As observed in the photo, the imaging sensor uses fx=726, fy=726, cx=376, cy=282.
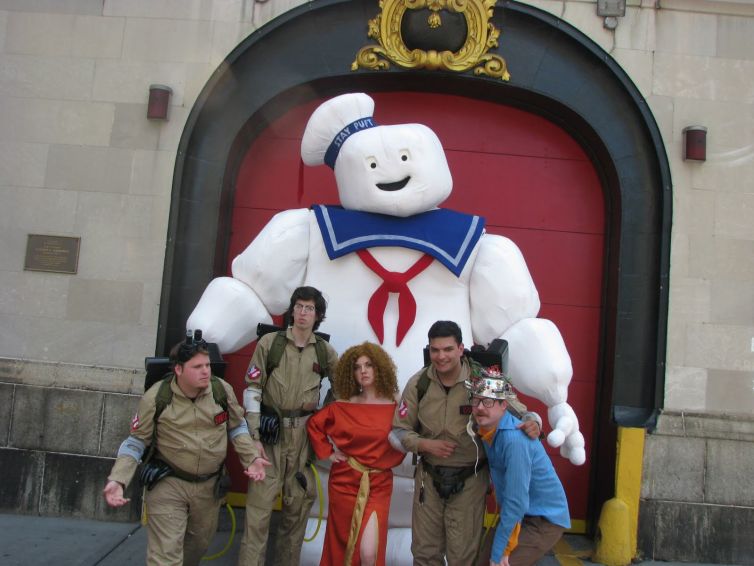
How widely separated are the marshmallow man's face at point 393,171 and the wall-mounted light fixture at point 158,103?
1.68m

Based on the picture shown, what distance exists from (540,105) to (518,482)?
308cm

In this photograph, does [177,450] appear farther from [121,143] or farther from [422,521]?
[121,143]

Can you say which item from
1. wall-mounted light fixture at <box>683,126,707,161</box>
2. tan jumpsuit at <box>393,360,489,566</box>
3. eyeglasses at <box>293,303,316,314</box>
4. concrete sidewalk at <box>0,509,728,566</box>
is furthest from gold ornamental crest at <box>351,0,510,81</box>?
concrete sidewalk at <box>0,509,728,566</box>

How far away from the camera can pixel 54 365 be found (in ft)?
15.3

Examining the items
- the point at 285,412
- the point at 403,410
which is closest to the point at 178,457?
the point at 285,412

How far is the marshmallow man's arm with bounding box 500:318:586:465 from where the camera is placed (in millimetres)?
3377

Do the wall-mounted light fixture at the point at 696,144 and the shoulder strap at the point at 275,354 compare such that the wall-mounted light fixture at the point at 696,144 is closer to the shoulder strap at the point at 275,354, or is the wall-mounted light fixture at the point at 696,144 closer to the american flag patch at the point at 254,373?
the shoulder strap at the point at 275,354

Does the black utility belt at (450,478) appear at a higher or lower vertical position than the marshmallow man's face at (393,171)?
lower

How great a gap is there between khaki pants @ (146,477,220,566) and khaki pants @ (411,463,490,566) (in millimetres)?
898

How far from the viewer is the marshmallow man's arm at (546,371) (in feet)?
11.1

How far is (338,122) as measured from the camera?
380 cm

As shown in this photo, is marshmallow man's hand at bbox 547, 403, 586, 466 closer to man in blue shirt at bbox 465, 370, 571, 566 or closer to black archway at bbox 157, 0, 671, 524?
man in blue shirt at bbox 465, 370, 571, 566

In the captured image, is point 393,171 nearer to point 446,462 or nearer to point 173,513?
point 446,462

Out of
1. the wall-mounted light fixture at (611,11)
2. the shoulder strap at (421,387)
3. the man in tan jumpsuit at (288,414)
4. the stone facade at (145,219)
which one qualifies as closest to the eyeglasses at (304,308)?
the man in tan jumpsuit at (288,414)
